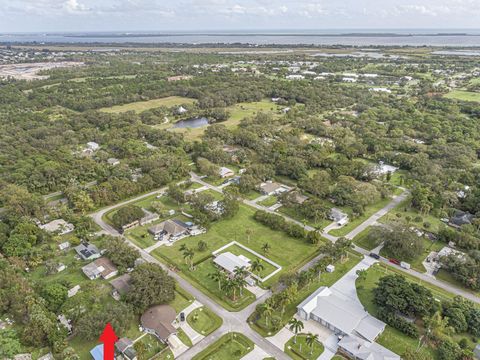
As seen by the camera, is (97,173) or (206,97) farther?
(206,97)

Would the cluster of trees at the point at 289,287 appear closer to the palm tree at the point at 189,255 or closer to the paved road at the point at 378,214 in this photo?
the paved road at the point at 378,214

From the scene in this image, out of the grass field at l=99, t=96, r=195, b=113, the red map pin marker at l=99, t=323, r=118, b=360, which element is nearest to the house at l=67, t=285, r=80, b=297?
the red map pin marker at l=99, t=323, r=118, b=360

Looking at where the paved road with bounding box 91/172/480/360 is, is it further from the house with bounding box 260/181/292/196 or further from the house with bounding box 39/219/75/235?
the house with bounding box 260/181/292/196

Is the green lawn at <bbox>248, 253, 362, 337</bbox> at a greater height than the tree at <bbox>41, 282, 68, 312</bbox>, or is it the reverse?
the tree at <bbox>41, 282, 68, 312</bbox>

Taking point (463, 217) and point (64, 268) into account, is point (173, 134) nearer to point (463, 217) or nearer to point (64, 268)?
point (64, 268)

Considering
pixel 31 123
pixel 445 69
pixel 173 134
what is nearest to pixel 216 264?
pixel 173 134

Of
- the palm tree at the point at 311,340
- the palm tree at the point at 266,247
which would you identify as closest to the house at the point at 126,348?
the palm tree at the point at 311,340
